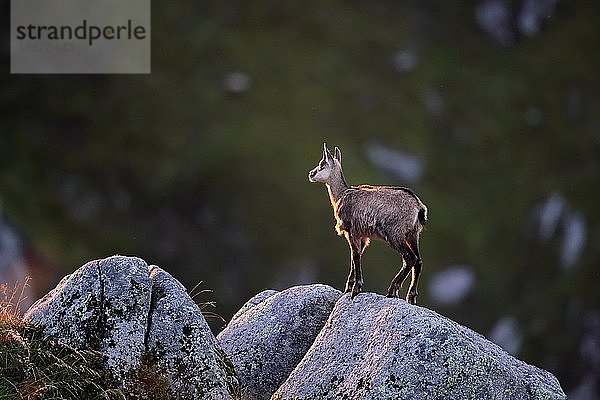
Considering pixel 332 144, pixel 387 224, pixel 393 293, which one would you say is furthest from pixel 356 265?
pixel 332 144

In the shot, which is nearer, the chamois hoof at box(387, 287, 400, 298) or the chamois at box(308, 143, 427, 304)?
the chamois at box(308, 143, 427, 304)

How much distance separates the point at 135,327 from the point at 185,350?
83 cm

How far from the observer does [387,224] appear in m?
16.4

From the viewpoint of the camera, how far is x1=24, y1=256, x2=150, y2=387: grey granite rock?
47.3 ft

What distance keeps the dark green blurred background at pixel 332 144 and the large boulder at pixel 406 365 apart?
135ft

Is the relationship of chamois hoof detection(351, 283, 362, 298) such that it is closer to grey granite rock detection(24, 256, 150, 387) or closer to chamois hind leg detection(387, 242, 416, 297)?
chamois hind leg detection(387, 242, 416, 297)

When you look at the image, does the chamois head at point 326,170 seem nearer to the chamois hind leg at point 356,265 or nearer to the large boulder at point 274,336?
the chamois hind leg at point 356,265

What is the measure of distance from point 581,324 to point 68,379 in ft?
177

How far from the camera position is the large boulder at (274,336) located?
55.9ft

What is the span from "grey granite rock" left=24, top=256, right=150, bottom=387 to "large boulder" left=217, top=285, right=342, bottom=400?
2.84m

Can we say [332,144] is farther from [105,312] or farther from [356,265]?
[105,312]

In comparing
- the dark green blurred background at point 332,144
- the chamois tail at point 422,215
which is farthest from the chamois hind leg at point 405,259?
the dark green blurred background at point 332,144

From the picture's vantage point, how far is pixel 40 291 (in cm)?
5625

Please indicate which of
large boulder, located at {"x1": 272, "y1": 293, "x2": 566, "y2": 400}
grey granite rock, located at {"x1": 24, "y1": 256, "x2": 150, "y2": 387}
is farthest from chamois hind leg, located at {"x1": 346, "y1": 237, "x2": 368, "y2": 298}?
grey granite rock, located at {"x1": 24, "y1": 256, "x2": 150, "y2": 387}
